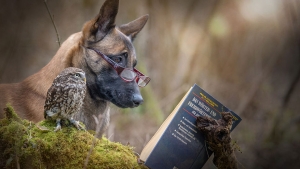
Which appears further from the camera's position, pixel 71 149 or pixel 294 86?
pixel 294 86

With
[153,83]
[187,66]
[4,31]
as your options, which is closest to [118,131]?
[153,83]

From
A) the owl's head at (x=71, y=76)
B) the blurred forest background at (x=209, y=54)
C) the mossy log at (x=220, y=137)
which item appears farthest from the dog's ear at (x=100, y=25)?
the blurred forest background at (x=209, y=54)

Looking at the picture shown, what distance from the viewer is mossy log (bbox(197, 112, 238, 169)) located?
2744 millimetres

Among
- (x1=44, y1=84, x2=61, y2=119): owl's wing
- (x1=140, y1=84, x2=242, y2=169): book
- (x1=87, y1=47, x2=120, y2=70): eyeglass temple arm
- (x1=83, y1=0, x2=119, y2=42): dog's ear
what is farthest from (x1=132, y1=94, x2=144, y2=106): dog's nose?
(x1=44, y1=84, x2=61, y2=119): owl's wing

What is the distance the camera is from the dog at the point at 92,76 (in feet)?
12.2

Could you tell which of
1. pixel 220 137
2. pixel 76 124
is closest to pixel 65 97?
pixel 76 124

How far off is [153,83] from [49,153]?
5.84 meters

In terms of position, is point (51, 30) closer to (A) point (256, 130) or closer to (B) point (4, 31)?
(B) point (4, 31)

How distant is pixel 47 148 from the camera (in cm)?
243

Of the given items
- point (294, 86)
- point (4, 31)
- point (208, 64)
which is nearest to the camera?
point (4, 31)

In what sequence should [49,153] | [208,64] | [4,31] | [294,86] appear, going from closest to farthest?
1. [49,153]
2. [4,31]
3. [294,86]
4. [208,64]

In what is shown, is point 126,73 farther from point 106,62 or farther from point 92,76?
point 92,76

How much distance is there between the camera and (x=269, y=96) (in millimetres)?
8391

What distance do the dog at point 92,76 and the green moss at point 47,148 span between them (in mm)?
1085
